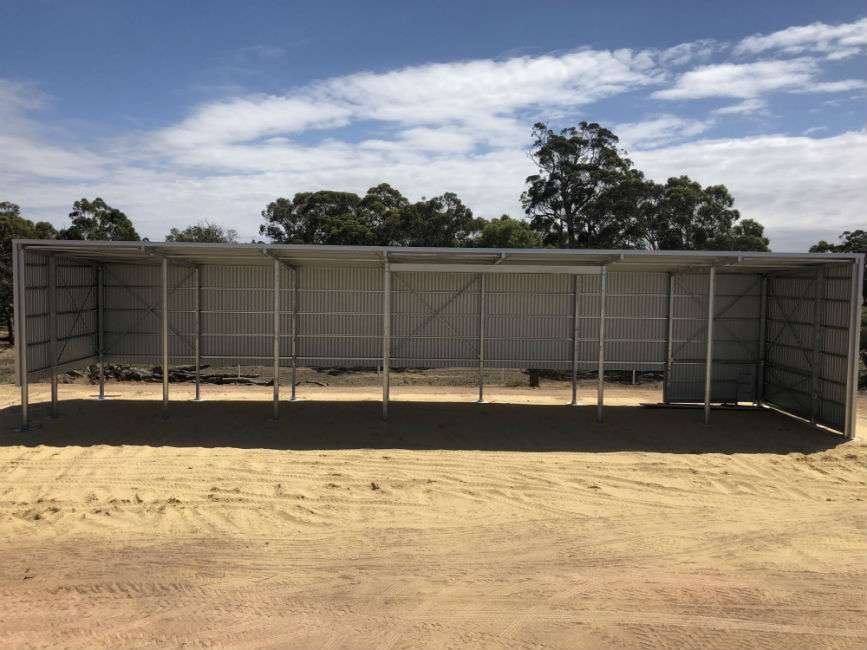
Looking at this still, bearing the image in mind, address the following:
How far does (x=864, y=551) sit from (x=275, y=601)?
6.55 metres

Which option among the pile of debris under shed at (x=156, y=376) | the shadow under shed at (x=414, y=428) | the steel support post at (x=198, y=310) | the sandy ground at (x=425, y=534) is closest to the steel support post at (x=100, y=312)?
the shadow under shed at (x=414, y=428)

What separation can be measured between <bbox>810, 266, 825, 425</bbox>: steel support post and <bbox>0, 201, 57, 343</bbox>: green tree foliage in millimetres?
→ 25955

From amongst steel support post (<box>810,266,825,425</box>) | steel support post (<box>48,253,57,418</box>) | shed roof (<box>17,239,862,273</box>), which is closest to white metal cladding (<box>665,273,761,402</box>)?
shed roof (<box>17,239,862,273</box>)

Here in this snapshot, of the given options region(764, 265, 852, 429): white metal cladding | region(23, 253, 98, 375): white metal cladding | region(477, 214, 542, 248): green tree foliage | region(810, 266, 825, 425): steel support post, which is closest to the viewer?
region(23, 253, 98, 375): white metal cladding

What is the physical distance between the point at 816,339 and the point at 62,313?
624 inches

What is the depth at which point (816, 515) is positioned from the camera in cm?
877

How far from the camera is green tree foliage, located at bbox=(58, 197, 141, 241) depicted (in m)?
41.1

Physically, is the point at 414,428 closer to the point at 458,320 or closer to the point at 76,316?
the point at 458,320

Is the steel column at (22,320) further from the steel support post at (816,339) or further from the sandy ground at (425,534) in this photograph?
the steel support post at (816,339)

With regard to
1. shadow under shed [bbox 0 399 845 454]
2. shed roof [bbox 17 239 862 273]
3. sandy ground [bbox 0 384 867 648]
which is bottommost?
sandy ground [bbox 0 384 867 648]

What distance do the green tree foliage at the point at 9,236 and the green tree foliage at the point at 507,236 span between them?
21.5 metres

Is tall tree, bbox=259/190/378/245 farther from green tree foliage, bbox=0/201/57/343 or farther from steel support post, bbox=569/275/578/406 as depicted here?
steel support post, bbox=569/275/578/406

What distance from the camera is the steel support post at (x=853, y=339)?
1232 centimetres

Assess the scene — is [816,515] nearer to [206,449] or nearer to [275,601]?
[275,601]
